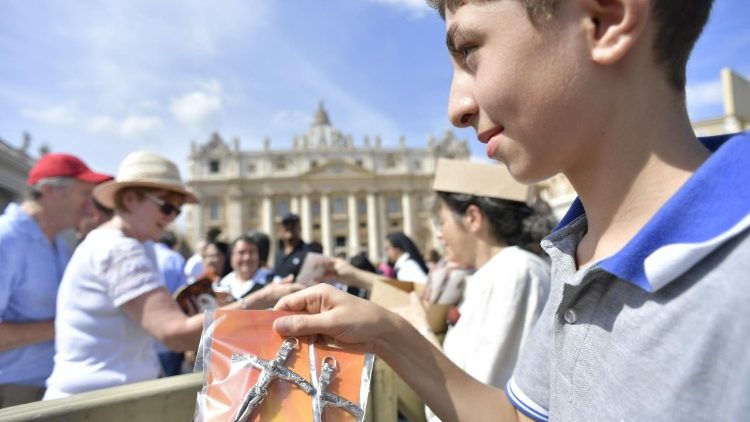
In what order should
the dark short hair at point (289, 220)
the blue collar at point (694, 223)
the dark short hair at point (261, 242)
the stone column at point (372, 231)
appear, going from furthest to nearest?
the stone column at point (372, 231)
the dark short hair at point (289, 220)
the dark short hair at point (261, 242)
the blue collar at point (694, 223)

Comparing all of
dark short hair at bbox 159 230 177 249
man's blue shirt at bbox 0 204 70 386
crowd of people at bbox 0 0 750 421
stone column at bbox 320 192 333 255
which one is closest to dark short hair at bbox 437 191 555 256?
crowd of people at bbox 0 0 750 421

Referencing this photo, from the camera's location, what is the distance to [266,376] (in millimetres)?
967

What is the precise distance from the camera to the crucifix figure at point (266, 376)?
3.08 ft

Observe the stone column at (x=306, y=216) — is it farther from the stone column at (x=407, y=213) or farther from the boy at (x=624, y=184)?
the boy at (x=624, y=184)

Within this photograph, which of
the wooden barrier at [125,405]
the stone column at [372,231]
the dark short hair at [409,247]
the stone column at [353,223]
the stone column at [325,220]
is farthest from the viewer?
the stone column at [353,223]

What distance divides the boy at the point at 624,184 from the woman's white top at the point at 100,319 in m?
1.66

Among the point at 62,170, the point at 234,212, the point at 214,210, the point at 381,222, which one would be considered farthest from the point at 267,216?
the point at 62,170

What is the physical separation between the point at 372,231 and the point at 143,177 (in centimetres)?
5091

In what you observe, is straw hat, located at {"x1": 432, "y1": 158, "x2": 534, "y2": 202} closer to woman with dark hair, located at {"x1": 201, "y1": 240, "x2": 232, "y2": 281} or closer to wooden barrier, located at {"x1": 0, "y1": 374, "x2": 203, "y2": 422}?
wooden barrier, located at {"x1": 0, "y1": 374, "x2": 203, "y2": 422}

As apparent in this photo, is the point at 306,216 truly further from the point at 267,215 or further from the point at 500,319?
the point at 500,319

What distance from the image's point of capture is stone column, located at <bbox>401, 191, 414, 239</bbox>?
54219mm

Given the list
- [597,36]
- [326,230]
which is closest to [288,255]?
[597,36]

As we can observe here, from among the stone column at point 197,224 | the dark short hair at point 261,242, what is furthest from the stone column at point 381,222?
the dark short hair at point 261,242

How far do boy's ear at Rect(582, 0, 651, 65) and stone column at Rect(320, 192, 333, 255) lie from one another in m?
52.7
